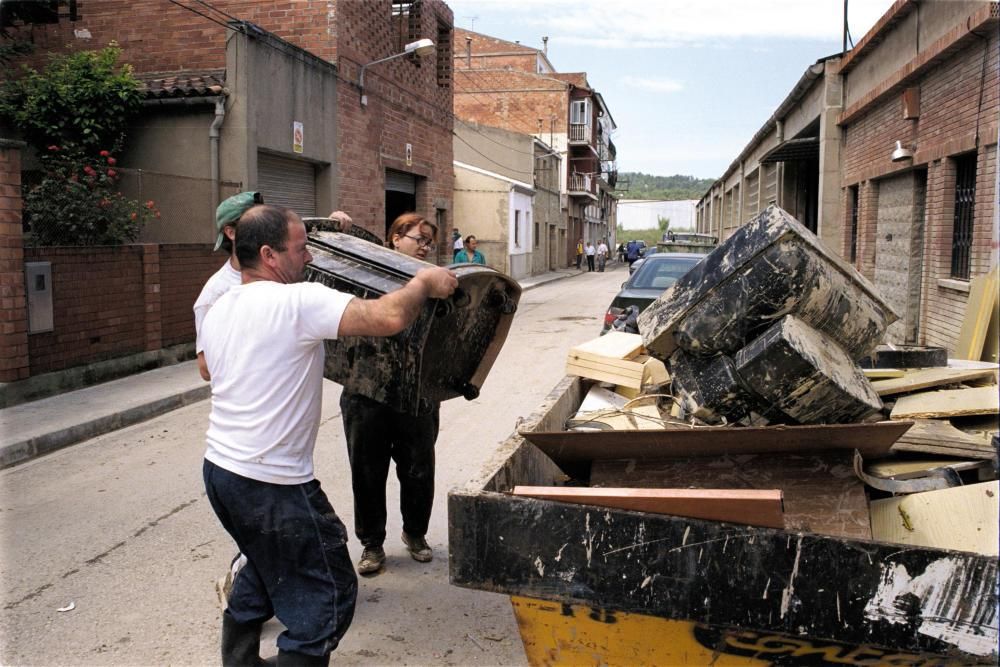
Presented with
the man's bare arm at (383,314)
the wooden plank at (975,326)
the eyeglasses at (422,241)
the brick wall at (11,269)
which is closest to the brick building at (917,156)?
the wooden plank at (975,326)

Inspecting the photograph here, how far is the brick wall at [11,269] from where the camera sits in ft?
27.3

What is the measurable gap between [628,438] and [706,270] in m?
0.94

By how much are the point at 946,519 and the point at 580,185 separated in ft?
171

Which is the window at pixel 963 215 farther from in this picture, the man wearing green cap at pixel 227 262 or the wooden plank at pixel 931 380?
the man wearing green cap at pixel 227 262

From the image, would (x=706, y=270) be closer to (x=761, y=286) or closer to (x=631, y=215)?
(x=761, y=286)

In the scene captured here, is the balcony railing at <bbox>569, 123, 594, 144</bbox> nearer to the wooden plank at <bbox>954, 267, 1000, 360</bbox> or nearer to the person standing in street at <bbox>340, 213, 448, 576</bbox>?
the wooden plank at <bbox>954, 267, 1000, 360</bbox>

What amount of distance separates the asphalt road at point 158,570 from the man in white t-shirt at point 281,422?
0.84 metres

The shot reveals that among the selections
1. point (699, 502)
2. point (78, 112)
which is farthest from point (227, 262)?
point (78, 112)

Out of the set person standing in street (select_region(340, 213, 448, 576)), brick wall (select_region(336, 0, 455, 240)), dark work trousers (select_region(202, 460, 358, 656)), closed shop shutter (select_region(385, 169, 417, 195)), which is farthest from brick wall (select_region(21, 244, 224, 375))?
closed shop shutter (select_region(385, 169, 417, 195))

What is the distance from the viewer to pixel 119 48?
1438cm

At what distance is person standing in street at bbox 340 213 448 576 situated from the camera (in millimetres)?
4344

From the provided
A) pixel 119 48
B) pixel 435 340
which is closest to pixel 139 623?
pixel 435 340

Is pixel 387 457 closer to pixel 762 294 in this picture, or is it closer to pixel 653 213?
pixel 762 294

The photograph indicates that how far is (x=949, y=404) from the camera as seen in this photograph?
3.68m
